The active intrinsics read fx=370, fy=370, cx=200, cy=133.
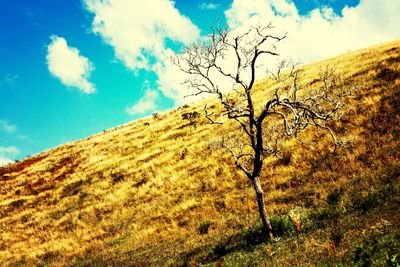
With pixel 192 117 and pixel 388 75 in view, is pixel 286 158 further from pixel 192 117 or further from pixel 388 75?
pixel 192 117

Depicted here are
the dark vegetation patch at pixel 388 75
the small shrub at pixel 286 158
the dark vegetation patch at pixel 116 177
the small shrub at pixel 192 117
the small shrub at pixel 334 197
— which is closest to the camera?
the small shrub at pixel 334 197

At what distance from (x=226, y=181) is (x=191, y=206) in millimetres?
2430

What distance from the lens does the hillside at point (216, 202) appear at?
33.1ft

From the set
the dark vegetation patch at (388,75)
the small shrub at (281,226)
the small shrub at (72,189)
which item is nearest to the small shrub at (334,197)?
the small shrub at (281,226)

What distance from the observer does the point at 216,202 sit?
727 inches

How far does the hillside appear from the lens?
10094mm

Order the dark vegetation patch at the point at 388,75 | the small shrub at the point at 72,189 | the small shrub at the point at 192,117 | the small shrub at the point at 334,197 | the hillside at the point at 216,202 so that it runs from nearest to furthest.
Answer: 1. the hillside at the point at 216,202
2. the small shrub at the point at 334,197
3. the dark vegetation patch at the point at 388,75
4. the small shrub at the point at 72,189
5. the small shrub at the point at 192,117

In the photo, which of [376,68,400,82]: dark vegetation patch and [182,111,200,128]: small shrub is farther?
[182,111,200,128]: small shrub

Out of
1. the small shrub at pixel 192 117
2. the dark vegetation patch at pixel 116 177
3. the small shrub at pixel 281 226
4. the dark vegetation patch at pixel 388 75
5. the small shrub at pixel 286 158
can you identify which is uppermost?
the small shrub at pixel 192 117

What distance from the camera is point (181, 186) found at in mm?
22672

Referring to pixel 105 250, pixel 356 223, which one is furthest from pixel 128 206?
pixel 356 223

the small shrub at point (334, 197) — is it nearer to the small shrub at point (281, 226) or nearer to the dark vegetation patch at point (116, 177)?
the small shrub at point (281, 226)

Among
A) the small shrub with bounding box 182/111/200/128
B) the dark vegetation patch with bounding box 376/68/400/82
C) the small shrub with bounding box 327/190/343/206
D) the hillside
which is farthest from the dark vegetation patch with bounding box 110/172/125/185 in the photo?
the dark vegetation patch with bounding box 376/68/400/82

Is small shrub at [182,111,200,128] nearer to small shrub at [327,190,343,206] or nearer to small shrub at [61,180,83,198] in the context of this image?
small shrub at [61,180,83,198]
